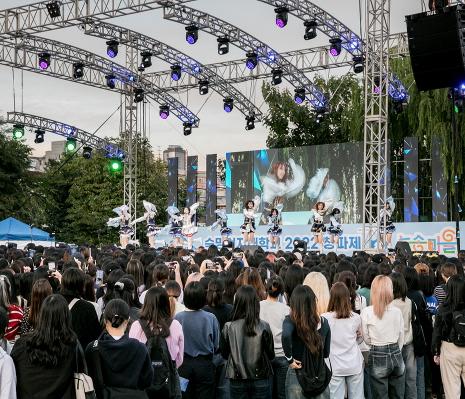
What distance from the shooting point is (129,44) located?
27156 mm

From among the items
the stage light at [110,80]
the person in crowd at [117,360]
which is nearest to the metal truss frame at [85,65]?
the stage light at [110,80]

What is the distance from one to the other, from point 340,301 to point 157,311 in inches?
62.1

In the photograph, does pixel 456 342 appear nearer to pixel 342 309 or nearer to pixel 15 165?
pixel 342 309

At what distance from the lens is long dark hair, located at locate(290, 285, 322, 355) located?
Result: 580 centimetres

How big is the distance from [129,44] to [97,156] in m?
25.9

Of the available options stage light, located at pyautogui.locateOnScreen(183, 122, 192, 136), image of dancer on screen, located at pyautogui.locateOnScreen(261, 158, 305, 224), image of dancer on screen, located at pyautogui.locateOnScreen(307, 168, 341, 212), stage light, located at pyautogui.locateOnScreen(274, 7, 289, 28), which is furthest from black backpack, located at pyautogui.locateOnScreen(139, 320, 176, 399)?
image of dancer on screen, located at pyautogui.locateOnScreen(261, 158, 305, 224)

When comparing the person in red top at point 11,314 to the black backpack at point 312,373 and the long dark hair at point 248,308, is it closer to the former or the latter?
the long dark hair at point 248,308

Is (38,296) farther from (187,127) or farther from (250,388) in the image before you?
(187,127)

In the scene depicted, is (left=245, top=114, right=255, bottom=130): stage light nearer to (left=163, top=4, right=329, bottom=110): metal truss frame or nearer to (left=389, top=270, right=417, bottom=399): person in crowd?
(left=163, top=4, right=329, bottom=110): metal truss frame

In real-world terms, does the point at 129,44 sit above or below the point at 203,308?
above

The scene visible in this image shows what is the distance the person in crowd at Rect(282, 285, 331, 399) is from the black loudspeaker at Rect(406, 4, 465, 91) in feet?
25.6

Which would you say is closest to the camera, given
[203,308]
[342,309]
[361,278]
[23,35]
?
[342,309]

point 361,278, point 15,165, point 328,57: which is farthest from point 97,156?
point 361,278

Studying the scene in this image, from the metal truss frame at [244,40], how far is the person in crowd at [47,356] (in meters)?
19.4
